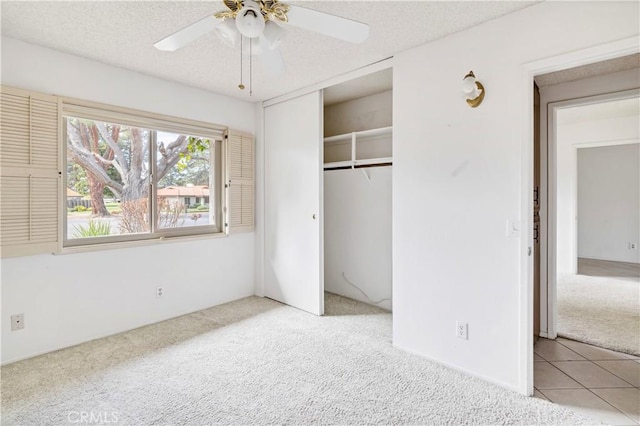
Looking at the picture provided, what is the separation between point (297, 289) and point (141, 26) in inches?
111

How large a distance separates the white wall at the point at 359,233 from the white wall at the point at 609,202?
206 inches

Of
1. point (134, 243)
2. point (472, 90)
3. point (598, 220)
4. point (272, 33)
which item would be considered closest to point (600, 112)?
point (598, 220)

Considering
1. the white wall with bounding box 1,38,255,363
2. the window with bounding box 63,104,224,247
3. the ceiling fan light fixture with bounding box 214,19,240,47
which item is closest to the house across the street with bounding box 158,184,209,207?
the window with bounding box 63,104,224,247

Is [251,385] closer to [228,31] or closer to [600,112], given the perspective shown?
[228,31]

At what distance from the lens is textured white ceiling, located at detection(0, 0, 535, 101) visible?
199 centimetres

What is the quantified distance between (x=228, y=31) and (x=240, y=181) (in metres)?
2.54

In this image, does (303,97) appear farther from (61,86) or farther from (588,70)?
(588,70)

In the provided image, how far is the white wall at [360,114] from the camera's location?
3.91 metres

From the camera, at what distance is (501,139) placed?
6.98 ft

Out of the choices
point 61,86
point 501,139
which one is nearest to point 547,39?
point 501,139

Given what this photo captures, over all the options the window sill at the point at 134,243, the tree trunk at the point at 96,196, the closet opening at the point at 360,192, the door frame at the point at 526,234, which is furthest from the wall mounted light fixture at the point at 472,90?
the tree trunk at the point at 96,196

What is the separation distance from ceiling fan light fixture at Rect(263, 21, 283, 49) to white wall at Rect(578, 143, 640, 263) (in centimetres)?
731

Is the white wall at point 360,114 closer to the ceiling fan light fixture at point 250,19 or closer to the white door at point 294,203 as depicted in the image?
the white door at point 294,203

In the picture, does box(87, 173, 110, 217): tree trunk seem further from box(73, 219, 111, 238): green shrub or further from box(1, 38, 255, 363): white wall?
box(1, 38, 255, 363): white wall
